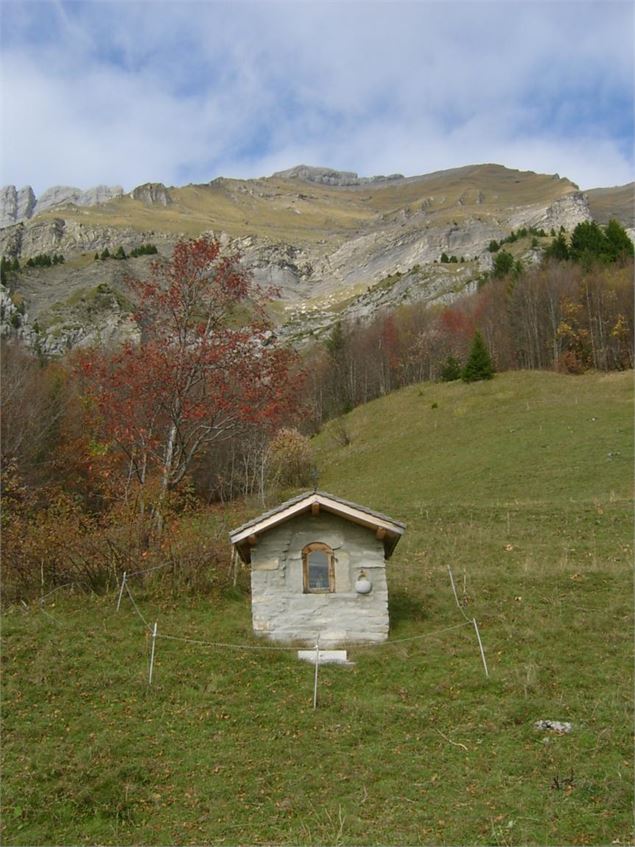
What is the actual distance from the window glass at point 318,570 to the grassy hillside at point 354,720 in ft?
5.65

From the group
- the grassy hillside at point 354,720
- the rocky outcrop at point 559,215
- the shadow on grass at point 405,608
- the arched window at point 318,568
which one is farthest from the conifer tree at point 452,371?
the rocky outcrop at point 559,215

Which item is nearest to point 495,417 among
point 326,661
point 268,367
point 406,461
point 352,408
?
point 406,461

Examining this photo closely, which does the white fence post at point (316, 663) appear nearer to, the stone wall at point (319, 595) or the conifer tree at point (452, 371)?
the stone wall at point (319, 595)

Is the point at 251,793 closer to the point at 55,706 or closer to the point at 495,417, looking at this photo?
the point at 55,706

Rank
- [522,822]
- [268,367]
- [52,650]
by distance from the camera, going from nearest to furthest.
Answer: [522,822] < [52,650] < [268,367]

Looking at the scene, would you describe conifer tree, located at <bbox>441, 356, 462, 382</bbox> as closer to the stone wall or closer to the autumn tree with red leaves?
the autumn tree with red leaves

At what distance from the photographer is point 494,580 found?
19.3 meters

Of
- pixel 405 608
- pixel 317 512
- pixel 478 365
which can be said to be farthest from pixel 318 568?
pixel 478 365

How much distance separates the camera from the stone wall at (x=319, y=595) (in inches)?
603

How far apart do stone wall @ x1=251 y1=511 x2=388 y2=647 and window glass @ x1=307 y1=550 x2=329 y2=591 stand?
0.66ft

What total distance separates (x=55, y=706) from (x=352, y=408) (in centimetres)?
5971

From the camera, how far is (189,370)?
21828mm

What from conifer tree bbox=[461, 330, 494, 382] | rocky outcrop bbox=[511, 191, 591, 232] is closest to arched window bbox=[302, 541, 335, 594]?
conifer tree bbox=[461, 330, 494, 382]

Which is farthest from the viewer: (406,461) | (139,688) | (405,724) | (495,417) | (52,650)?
(495,417)
